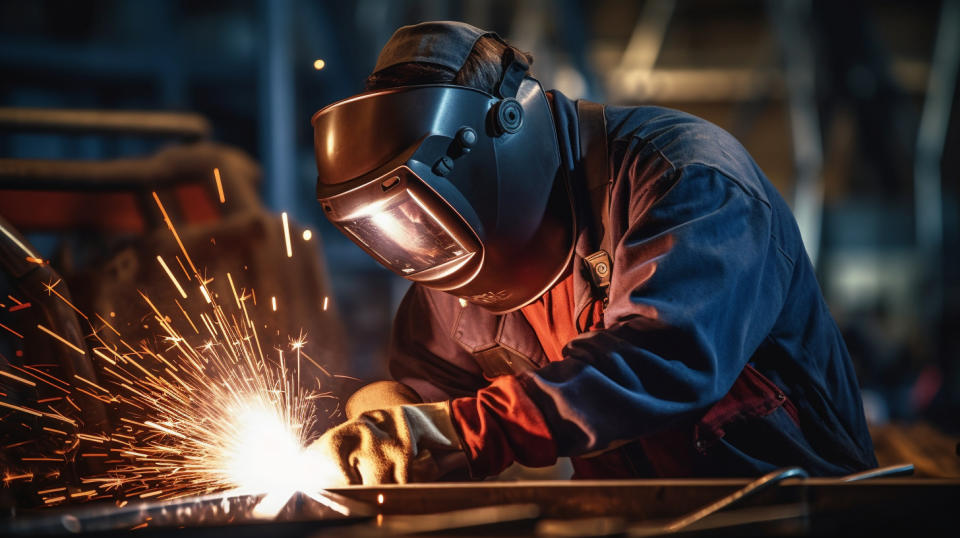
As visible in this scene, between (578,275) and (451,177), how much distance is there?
0.30 metres

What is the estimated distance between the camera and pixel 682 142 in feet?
4.44

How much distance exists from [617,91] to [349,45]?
11.6 ft

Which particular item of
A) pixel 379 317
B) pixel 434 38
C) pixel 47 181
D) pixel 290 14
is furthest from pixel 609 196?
pixel 379 317

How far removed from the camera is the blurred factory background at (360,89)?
4.40m

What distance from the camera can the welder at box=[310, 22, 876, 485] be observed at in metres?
1.17

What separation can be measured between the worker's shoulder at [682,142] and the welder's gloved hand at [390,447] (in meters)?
0.56

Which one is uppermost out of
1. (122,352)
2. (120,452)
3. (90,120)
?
(90,120)

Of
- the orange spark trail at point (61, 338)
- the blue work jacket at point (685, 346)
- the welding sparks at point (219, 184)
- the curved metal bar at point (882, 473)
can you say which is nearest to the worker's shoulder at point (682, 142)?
the blue work jacket at point (685, 346)

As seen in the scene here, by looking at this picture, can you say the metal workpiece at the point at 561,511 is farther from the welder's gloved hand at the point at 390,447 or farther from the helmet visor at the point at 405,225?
the helmet visor at the point at 405,225

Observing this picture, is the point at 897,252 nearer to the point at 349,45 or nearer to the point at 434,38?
the point at 349,45

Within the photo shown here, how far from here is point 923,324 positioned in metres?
7.31

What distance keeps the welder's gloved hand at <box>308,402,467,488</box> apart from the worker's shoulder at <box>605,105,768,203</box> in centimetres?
56

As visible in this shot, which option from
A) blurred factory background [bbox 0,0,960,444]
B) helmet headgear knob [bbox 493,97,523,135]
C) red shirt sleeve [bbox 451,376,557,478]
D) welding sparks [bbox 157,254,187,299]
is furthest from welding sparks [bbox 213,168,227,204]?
red shirt sleeve [bbox 451,376,557,478]

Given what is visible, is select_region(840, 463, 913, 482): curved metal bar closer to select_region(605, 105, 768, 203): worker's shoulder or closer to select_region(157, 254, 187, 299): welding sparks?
select_region(605, 105, 768, 203): worker's shoulder
